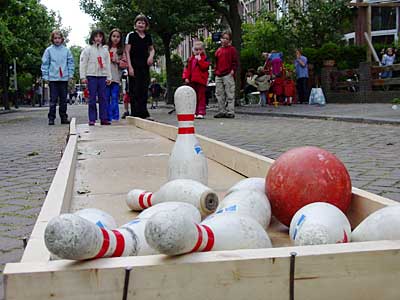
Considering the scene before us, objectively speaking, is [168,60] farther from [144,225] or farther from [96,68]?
[144,225]

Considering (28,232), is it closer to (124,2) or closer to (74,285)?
(74,285)

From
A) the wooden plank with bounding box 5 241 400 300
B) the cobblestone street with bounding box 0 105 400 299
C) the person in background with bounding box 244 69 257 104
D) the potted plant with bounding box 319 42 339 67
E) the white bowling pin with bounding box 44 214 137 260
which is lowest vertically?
the cobblestone street with bounding box 0 105 400 299

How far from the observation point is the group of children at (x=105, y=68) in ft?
35.3

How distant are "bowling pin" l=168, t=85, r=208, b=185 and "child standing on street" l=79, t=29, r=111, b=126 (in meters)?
7.42

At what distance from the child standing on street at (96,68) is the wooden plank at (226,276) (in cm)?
940

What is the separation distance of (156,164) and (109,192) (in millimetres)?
1285

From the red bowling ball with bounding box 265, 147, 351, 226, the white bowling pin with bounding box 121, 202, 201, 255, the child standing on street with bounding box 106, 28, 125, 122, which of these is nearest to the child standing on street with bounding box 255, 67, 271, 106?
the child standing on street with bounding box 106, 28, 125, 122

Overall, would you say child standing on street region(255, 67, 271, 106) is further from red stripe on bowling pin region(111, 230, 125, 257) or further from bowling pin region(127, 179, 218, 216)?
red stripe on bowling pin region(111, 230, 125, 257)

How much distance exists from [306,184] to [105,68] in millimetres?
8715

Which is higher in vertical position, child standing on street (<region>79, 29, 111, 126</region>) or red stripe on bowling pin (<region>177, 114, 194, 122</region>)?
child standing on street (<region>79, 29, 111, 126</region>)

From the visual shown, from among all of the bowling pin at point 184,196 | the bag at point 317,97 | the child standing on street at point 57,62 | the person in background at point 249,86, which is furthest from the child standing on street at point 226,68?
the bowling pin at point 184,196

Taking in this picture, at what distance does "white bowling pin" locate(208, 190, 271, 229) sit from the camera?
8.00ft

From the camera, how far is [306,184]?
2578mm

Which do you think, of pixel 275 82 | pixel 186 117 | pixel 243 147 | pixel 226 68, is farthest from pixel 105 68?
pixel 275 82
